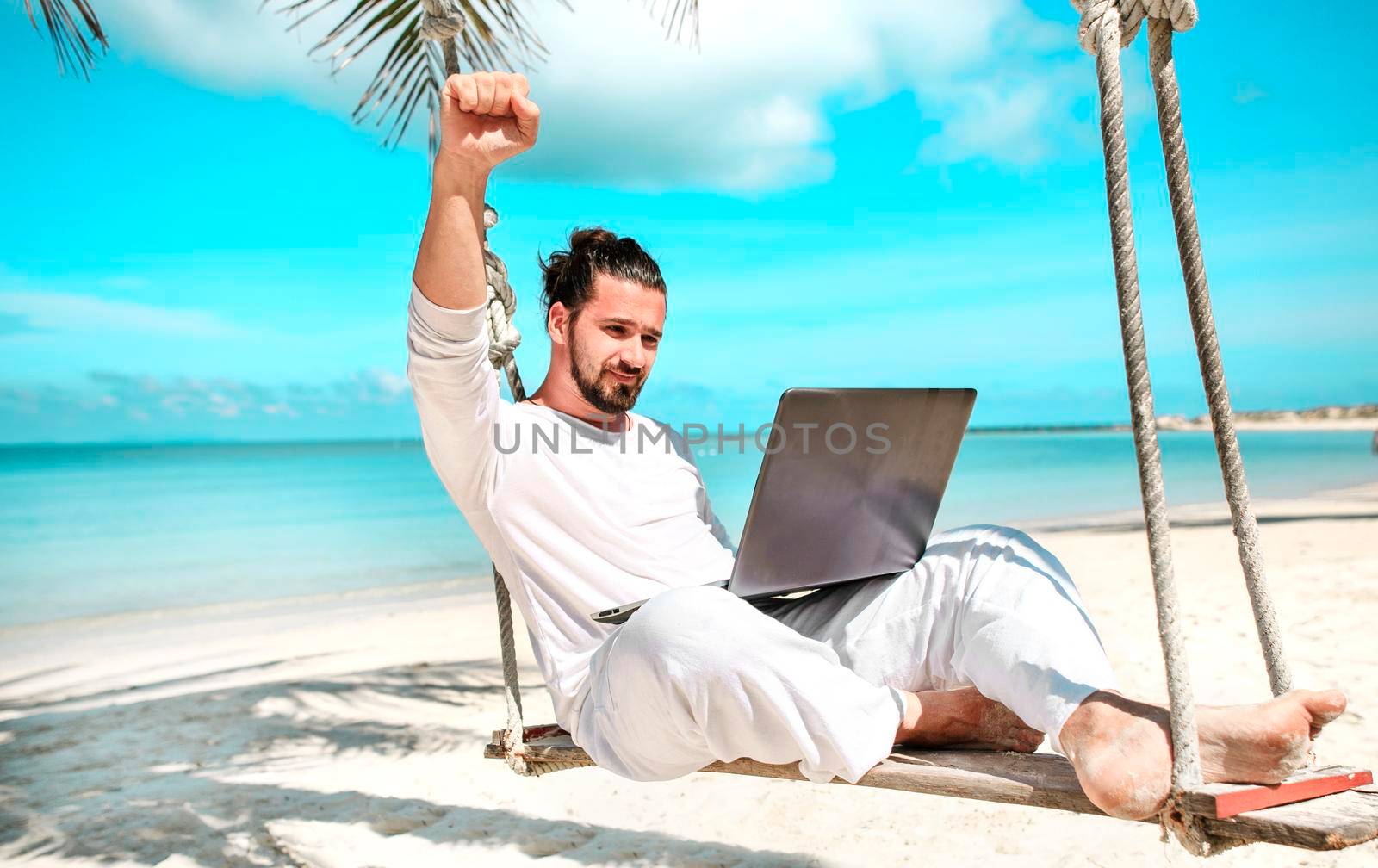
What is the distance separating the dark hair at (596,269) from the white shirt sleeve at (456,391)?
0.42m

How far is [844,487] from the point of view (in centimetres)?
162

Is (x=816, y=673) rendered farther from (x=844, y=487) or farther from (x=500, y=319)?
(x=500, y=319)

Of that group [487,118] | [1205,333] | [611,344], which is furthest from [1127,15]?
[611,344]

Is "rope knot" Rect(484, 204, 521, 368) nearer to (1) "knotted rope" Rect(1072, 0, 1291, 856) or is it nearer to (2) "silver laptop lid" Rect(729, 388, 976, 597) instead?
(2) "silver laptop lid" Rect(729, 388, 976, 597)

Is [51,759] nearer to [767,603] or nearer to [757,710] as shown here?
[767,603]

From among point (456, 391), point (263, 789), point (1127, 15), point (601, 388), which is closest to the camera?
point (1127, 15)

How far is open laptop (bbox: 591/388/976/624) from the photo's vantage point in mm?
1505

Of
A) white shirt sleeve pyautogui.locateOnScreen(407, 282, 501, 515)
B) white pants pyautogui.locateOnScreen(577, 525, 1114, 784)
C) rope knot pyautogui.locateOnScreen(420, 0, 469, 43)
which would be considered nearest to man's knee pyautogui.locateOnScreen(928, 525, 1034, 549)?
white pants pyautogui.locateOnScreen(577, 525, 1114, 784)

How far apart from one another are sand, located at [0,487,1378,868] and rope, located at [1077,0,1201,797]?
1.27 metres

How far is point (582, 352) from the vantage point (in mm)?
2016

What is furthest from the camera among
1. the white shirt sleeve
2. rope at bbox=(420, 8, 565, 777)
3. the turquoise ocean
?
the turquoise ocean

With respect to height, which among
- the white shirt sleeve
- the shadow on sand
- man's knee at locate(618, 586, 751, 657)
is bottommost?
the shadow on sand

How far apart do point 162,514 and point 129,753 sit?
12.4 m

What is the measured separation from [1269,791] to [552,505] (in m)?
1.21
